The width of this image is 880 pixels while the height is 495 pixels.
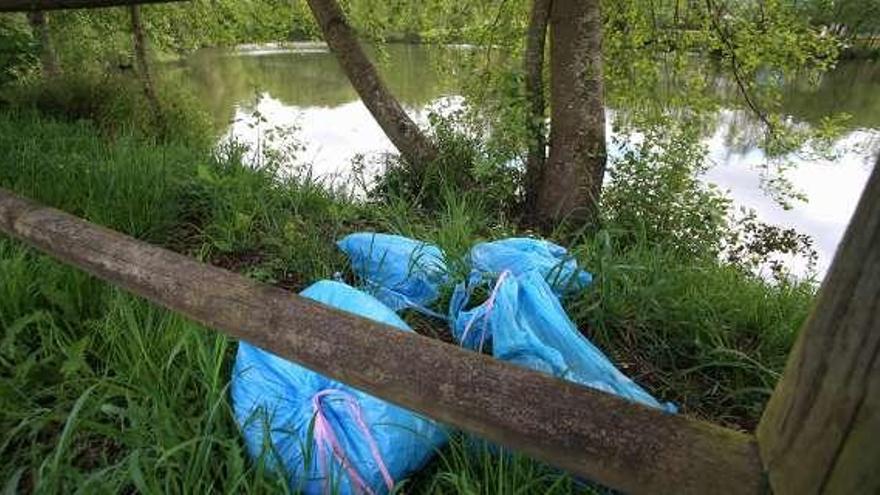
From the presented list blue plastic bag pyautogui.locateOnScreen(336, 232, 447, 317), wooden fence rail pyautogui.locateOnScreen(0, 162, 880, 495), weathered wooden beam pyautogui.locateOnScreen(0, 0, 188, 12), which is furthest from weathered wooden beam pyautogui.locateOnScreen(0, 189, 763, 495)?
weathered wooden beam pyautogui.locateOnScreen(0, 0, 188, 12)

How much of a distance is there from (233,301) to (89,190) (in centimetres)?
253

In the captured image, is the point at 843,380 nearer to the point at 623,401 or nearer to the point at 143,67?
the point at 623,401

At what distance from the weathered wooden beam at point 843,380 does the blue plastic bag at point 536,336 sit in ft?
3.75

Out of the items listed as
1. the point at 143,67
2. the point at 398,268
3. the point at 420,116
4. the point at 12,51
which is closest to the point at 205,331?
the point at 398,268

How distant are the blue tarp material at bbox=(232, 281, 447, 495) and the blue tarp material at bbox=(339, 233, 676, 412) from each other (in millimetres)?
482

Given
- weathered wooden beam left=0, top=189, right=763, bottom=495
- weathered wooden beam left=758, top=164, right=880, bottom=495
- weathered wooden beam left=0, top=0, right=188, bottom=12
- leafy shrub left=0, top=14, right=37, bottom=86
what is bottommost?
leafy shrub left=0, top=14, right=37, bottom=86

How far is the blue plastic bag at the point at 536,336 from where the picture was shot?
1776mm

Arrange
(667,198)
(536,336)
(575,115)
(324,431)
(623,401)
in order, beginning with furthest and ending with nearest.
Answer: (667,198) → (575,115) → (536,336) → (324,431) → (623,401)

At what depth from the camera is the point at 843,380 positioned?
0.50 m

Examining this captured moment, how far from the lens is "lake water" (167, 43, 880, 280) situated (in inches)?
304

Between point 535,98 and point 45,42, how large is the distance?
7.73 metres

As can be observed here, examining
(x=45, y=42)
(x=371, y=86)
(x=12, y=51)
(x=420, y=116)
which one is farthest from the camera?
(x=420, y=116)

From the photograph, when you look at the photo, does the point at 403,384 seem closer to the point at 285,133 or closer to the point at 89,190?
the point at 89,190

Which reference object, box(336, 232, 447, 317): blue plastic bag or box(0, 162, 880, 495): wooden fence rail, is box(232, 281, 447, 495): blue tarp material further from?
box(336, 232, 447, 317): blue plastic bag
